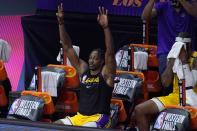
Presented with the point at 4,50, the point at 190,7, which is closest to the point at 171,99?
the point at 190,7

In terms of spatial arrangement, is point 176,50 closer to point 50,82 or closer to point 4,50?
point 50,82

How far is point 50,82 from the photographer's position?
786 cm

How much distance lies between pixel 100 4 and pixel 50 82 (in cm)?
195

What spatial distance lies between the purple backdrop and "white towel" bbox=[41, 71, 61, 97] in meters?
1.84

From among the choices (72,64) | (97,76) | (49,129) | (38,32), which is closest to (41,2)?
(38,32)

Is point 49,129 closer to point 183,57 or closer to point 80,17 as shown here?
point 183,57

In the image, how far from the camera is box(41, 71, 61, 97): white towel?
780cm

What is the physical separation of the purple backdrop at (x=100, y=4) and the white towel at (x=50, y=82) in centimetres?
184

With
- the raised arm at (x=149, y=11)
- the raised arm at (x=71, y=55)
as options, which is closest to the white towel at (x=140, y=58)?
the raised arm at (x=149, y=11)

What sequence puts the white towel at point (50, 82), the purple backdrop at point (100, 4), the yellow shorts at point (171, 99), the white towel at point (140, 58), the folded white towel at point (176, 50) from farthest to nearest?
the purple backdrop at point (100, 4) < the white towel at point (140, 58) < the white towel at point (50, 82) < the yellow shorts at point (171, 99) < the folded white towel at point (176, 50)

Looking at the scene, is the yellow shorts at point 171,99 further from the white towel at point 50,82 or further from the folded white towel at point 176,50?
the white towel at point 50,82

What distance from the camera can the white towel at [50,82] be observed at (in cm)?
780

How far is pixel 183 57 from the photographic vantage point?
22.6 feet

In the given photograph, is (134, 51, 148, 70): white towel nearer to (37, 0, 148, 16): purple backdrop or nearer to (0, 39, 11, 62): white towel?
(37, 0, 148, 16): purple backdrop
